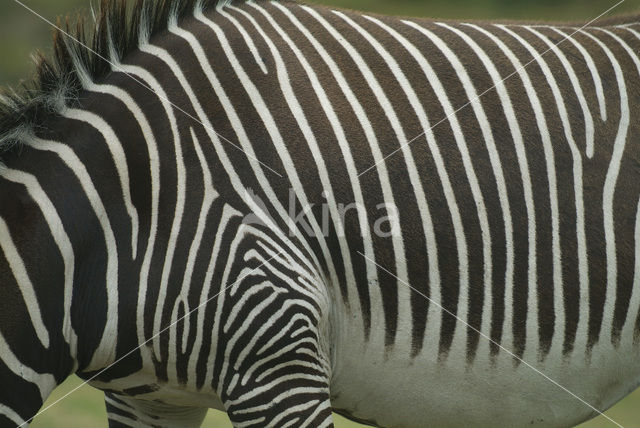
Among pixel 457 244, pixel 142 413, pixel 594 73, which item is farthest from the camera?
pixel 142 413

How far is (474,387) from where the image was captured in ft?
9.78

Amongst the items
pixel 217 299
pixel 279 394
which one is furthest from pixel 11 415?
pixel 279 394

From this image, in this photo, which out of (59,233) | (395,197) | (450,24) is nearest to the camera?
(59,233)

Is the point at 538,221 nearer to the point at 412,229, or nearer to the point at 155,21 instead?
the point at 412,229

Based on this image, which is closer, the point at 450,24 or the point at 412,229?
the point at 412,229

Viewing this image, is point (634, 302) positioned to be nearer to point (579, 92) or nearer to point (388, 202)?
point (579, 92)

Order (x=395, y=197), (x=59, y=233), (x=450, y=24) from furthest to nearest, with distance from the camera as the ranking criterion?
(x=450, y=24) → (x=395, y=197) → (x=59, y=233)

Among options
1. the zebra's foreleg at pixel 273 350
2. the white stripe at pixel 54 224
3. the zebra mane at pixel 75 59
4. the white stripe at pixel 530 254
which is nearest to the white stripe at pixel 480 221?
the white stripe at pixel 530 254

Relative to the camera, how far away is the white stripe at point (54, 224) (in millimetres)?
2717

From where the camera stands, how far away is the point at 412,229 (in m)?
2.89

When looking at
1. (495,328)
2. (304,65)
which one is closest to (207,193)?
(304,65)

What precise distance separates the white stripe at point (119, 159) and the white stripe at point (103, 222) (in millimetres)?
74

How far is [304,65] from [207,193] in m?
0.61

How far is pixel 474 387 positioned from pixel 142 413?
1335 millimetres
